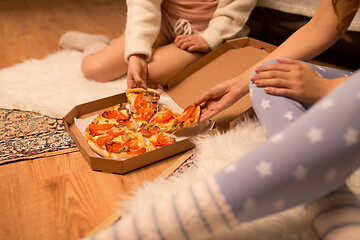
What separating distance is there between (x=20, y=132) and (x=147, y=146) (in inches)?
16.1

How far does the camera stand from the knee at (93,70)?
1.22 meters

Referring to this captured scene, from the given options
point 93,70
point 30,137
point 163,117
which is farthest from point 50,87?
point 163,117

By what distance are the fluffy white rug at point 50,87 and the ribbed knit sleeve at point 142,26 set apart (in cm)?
16

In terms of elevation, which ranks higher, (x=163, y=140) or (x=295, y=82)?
(x=295, y=82)

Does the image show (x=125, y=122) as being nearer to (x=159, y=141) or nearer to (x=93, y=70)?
(x=159, y=141)

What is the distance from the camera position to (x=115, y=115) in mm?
959

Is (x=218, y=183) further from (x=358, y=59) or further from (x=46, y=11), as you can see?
(x=46, y=11)

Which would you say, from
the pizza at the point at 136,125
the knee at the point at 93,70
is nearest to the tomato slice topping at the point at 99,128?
the pizza at the point at 136,125

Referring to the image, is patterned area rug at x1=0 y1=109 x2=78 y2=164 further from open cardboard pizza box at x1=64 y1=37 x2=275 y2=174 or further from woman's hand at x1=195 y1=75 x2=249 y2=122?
woman's hand at x1=195 y1=75 x2=249 y2=122

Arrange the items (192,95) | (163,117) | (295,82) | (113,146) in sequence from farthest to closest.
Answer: (192,95), (163,117), (113,146), (295,82)

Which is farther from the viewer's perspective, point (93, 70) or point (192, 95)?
point (93, 70)

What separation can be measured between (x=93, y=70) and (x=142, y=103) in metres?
0.37

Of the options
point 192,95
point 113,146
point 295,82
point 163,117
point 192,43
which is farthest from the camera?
point 192,43

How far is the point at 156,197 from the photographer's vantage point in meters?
0.69
